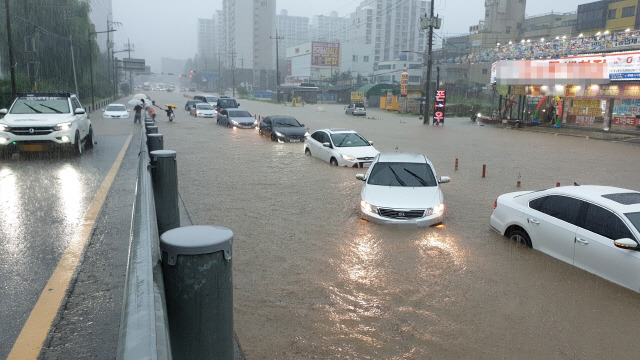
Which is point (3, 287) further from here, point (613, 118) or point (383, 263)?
point (613, 118)

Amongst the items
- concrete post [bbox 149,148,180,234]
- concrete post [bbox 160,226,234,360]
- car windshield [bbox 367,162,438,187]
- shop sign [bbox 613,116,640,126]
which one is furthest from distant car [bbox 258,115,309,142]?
concrete post [bbox 160,226,234,360]

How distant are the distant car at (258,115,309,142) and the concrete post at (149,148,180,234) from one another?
17.2m

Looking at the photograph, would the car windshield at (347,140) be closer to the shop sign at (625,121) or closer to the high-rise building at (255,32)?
the shop sign at (625,121)

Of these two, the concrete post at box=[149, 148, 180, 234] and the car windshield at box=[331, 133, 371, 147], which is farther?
the car windshield at box=[331, 133, 371, 147]

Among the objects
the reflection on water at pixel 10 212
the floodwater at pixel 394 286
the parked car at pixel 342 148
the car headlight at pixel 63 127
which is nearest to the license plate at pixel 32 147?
the car headlight at pixel 63 127

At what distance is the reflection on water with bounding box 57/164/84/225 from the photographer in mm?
8305

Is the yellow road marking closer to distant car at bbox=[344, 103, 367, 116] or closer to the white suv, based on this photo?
the white suv

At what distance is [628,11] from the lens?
67.2 m

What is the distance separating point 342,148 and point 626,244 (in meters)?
11.3

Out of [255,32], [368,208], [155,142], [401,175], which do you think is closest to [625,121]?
[401,175]

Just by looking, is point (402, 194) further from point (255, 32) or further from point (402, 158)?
point (255, 32)

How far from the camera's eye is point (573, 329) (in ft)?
17.9

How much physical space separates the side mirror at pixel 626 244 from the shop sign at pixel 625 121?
2738 centimetres

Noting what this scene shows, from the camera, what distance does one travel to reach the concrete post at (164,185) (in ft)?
19.7
